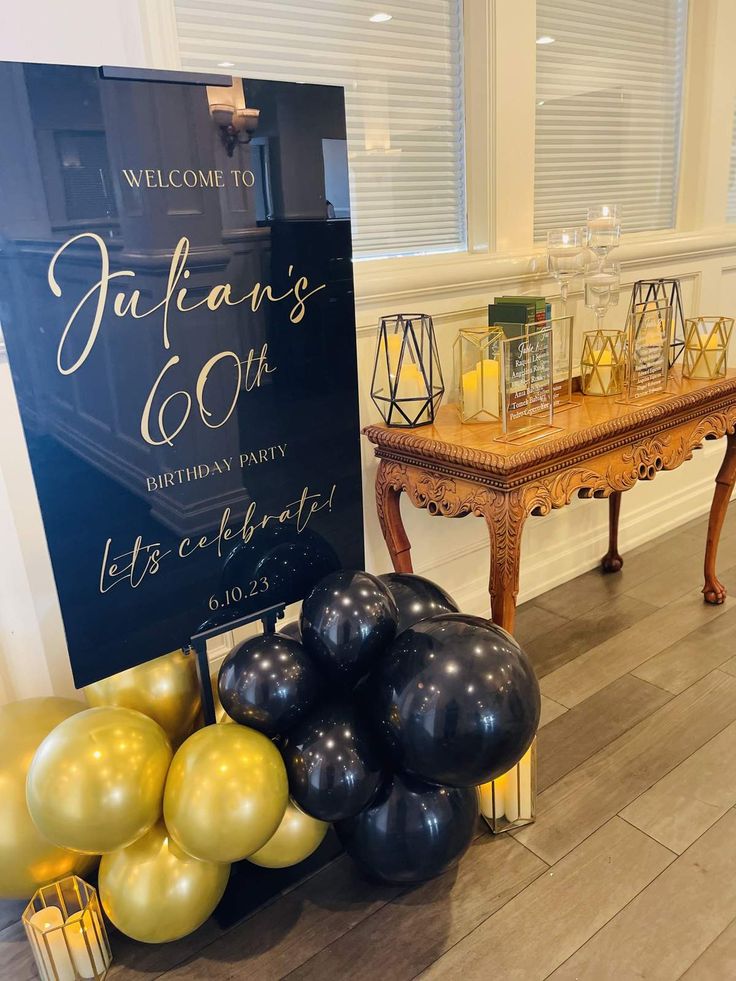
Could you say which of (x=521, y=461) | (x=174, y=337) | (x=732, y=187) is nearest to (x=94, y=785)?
(x=174, y=337)

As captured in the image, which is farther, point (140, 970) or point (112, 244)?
point (140, 970)

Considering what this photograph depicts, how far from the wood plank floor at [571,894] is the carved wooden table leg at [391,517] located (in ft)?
1.80

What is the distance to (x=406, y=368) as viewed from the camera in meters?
1.88

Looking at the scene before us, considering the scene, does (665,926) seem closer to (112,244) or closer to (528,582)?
(528,582)

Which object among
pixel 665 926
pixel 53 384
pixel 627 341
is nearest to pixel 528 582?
pixel 627 341

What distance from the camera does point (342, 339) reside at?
5.03 feet

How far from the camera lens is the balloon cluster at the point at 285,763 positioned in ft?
4.04

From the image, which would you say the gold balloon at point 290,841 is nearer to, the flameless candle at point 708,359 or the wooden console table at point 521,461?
the wooden console table at point 521,461

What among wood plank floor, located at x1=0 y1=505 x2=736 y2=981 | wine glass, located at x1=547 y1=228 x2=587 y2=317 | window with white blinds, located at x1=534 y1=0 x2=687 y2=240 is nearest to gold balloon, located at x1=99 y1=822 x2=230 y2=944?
wood plank floor, located at x1=0 y1=505 x2=736 y2=981

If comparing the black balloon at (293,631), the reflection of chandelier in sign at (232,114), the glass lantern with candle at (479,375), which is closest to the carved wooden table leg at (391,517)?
the glass lantern with candle at (479,375)

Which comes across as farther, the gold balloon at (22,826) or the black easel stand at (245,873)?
the black easel stand at (245,873)

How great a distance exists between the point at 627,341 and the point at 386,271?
676 millimetres

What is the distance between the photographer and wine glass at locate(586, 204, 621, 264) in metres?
2.11

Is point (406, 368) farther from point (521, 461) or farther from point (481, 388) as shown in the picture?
point (521, 461)
